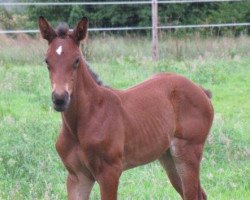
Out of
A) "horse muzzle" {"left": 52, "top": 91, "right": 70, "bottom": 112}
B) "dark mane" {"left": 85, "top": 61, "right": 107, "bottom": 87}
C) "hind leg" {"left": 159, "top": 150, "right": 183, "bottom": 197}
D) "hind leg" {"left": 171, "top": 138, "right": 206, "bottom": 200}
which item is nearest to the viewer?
"horse muzzle" {"left": 52, "top": 91, "right": 70, "bottom": 112}

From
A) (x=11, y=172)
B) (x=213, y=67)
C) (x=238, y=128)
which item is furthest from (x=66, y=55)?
(x=213, y=67)

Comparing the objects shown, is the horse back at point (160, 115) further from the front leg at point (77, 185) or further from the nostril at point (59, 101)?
the nostril at point (59, 101)

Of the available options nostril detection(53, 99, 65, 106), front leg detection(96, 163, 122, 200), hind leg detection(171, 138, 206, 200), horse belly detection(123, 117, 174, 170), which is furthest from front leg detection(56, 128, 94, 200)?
hind leg detection(171, 138, 206, 200)

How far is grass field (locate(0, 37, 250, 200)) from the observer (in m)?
6.44

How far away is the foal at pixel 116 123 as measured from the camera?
15.8ft

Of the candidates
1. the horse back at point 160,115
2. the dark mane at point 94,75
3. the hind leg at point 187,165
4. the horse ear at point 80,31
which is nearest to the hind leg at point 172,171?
the hind leg at point 187,165

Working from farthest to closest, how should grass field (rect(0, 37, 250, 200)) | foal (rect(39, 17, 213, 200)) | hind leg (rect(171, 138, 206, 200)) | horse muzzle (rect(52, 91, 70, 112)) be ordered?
grass field (rect(0, 37, 250, 200)) < hind leg (rect(171, 138, 206, 200)) < foal (rect(39, 17, 213, 200)) < horse muzzle (rect(52, 91, 70, 112))

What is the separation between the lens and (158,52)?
1638cm

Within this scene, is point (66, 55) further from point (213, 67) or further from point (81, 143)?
point (213, 67)

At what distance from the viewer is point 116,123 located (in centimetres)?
517

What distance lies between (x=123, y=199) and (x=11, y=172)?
1163mm

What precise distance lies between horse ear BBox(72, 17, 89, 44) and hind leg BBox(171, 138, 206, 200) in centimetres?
133

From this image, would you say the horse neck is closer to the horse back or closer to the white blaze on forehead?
the white blaze on forehead

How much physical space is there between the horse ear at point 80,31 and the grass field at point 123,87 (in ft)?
5.41
